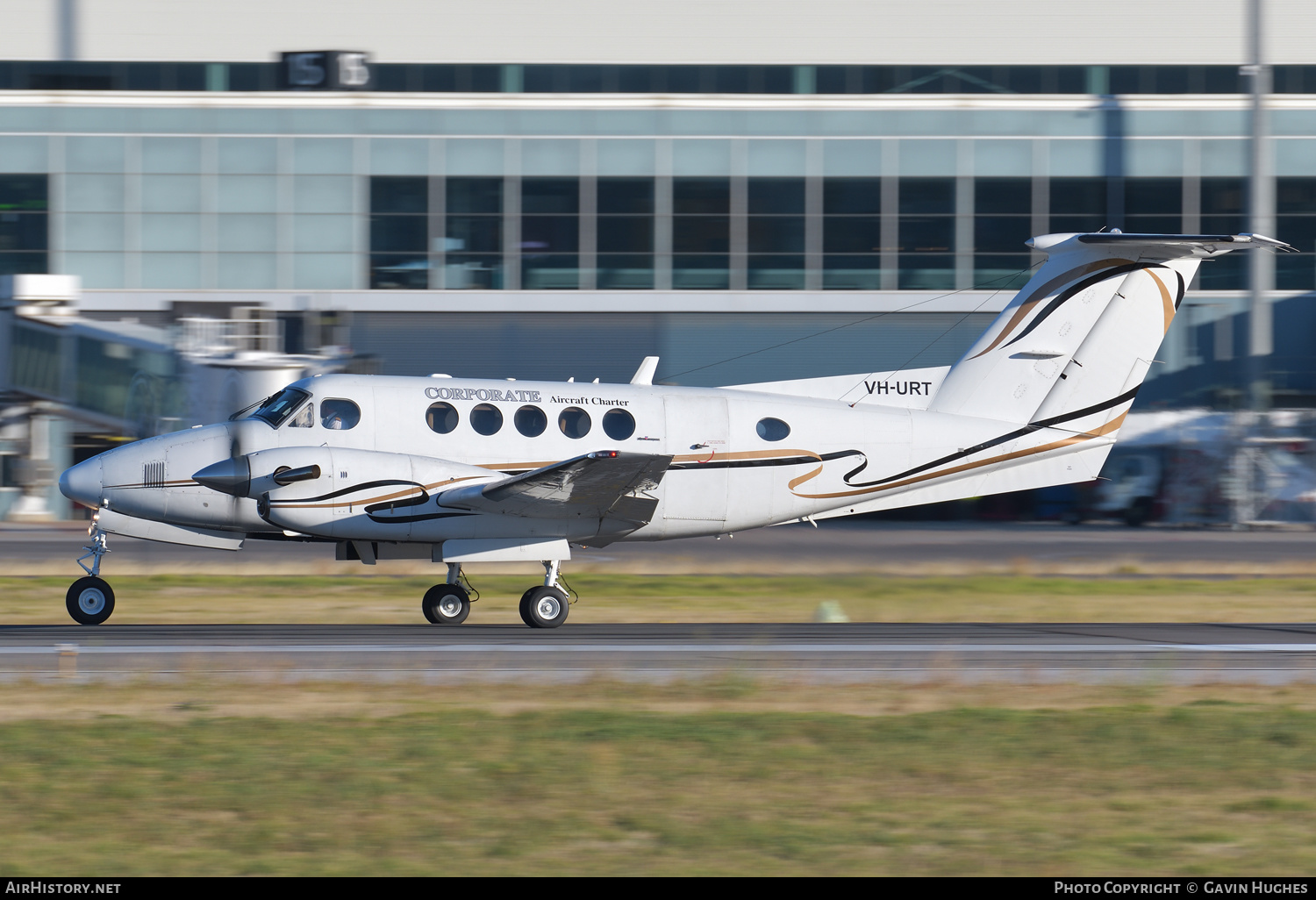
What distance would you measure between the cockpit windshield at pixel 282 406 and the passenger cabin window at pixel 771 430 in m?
5.50

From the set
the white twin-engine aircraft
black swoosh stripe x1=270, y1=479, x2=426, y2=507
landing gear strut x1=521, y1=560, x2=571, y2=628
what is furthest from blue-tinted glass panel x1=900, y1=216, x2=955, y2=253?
black swoosh stripe x1=270, y1=479, x2=426, y2=507

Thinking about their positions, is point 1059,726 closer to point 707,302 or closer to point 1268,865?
point 1268,865

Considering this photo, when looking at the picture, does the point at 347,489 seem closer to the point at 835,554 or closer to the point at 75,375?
the point at 835,554

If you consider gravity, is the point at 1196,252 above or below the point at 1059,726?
above

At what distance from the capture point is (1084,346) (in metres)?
17.8

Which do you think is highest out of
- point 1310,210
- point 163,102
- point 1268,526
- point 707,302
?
point 163,102

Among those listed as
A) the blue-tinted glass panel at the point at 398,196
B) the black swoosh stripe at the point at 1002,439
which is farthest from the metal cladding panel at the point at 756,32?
the black swoosh stripe at the point at 1002,439

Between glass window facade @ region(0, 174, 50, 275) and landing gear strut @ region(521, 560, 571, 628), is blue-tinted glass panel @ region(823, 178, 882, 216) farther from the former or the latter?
landing gear strut @ region(521, 560, 571, 628)

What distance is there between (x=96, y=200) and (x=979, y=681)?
108 feet

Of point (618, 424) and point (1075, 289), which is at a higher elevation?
point (1075, 289)

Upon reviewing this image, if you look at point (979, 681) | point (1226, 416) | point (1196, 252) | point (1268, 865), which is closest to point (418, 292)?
point (1226, 416)

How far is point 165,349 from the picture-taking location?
33.5m

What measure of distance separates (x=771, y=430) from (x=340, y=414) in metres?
5.26

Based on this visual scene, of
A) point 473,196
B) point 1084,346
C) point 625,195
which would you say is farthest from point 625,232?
point 1084,346
